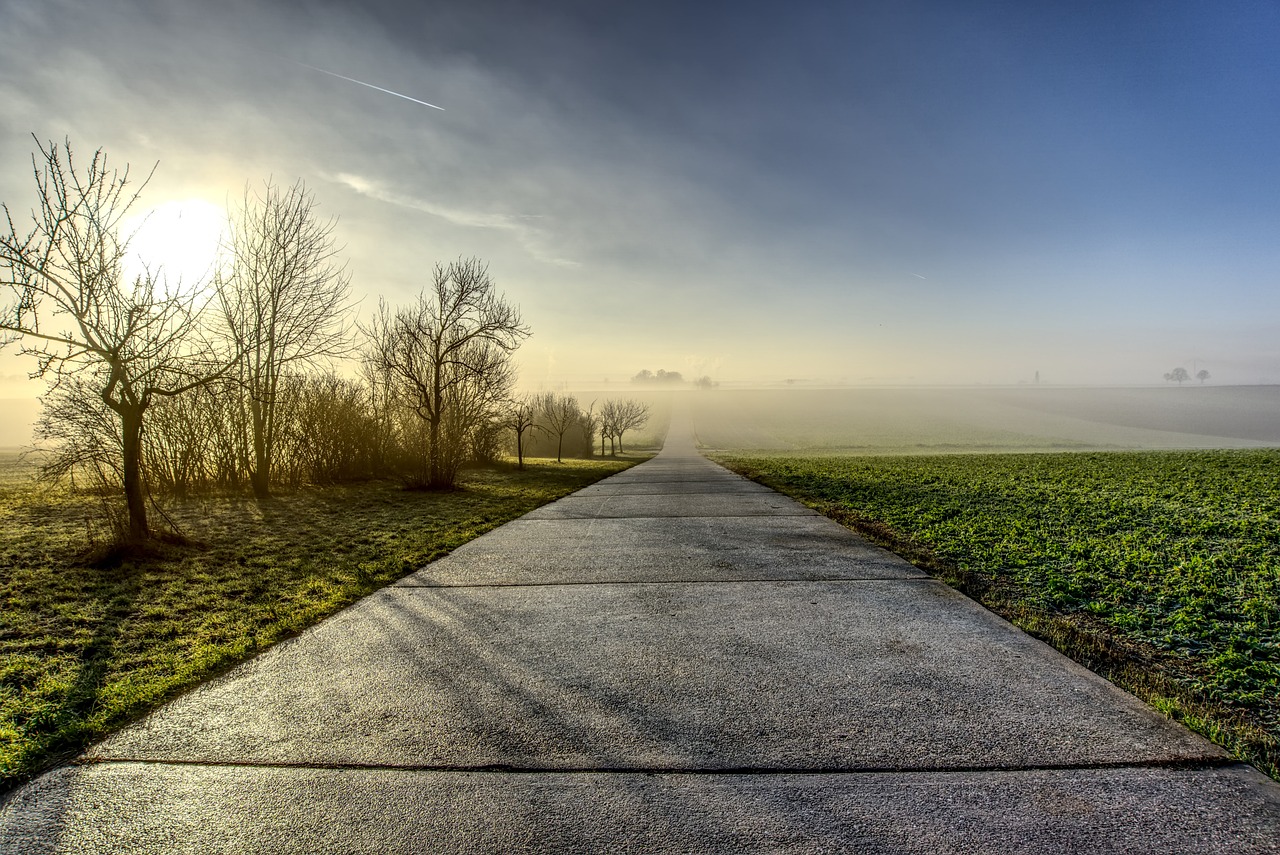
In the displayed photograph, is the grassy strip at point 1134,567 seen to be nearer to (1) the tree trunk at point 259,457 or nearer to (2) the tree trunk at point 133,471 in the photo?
(2) the tree trunk at point 133,471

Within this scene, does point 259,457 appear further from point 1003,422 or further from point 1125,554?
point 1003,422

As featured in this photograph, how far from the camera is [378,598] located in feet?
18.1

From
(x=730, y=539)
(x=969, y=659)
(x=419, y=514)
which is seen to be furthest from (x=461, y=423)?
(x=969, y=659)

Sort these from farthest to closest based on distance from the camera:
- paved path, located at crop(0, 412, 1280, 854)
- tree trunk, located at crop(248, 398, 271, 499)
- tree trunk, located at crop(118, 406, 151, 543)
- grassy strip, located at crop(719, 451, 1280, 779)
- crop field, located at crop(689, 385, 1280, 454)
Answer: crop field, located at crop(689, 385, 1280, 454) → tree trunk, located at crop(248, 398, 271, 499) → tree trunk, located at crop(118, 406, 151, 543) → grassy strip, located at crop(719, 451, 1280, 779) → paved path, located at crop(0, 412, 1280, 854)

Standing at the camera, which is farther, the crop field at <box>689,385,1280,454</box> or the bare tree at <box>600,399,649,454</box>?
the bare tree at <box>600,399,649,454</box>

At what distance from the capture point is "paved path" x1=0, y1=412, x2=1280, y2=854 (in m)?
2.28

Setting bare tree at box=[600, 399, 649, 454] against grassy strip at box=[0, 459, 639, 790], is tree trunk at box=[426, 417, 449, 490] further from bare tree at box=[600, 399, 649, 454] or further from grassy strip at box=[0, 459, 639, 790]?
bare tree at box=[600, 399, 649, 454]

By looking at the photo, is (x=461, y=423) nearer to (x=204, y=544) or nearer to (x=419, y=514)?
(x=419, y=514)

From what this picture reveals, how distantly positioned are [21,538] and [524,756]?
9.31 meters

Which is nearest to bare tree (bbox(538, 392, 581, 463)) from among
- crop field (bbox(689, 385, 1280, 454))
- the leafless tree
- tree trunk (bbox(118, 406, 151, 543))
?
the leafless tree

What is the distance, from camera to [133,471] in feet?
23.7

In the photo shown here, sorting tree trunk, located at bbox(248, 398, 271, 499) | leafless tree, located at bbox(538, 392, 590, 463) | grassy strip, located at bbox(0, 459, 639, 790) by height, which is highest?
leafless tree, located at bbox(538, 392, 590, 463)

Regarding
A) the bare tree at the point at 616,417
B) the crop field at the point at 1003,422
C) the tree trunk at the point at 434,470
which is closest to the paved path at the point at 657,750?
the tree trunk at the point at 434,470

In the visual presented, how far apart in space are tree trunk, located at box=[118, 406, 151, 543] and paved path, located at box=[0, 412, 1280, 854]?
4.25 meters
